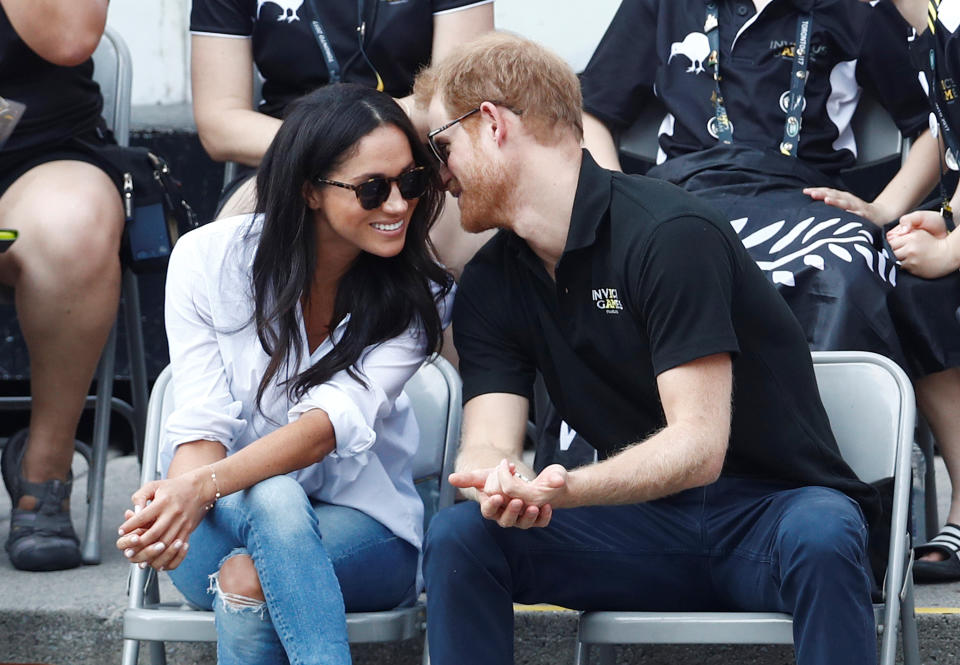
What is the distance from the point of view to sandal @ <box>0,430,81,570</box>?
3062mm

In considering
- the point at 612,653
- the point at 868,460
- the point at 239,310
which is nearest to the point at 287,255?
the point at 239,310

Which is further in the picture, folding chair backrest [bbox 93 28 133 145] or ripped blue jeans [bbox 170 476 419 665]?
folding chair backrest [bbox 93 28 133 145]

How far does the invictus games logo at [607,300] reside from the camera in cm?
229

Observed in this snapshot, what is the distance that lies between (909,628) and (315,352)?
1.19 metres

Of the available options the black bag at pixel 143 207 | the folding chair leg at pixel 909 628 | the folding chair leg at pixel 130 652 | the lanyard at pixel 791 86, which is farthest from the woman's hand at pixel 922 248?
the folding chair leg at pixel 130 652

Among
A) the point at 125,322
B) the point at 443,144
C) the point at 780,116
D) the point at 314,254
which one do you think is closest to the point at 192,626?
the point at 314,254

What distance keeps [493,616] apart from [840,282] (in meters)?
1.17

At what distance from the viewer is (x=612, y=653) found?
97.3 inches

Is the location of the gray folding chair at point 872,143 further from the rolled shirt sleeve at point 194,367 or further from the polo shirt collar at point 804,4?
the rolled shirt sleeve at point 194,367

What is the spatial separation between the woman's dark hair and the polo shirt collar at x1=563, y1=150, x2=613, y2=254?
33 centimetres

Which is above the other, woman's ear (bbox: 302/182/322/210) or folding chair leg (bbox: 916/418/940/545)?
woman's ear (bbox: 302/182/322/210)

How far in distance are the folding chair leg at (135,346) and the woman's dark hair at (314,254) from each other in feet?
3.13

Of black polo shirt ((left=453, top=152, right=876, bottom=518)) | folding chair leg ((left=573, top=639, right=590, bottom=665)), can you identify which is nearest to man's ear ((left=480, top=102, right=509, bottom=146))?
black polo shirt ((left=453, top=152, right=876, bottom=518))

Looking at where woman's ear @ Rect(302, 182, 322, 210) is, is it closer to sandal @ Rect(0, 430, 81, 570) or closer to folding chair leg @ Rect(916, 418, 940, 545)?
sandal @ Rect(0, 430, 81, 570)
